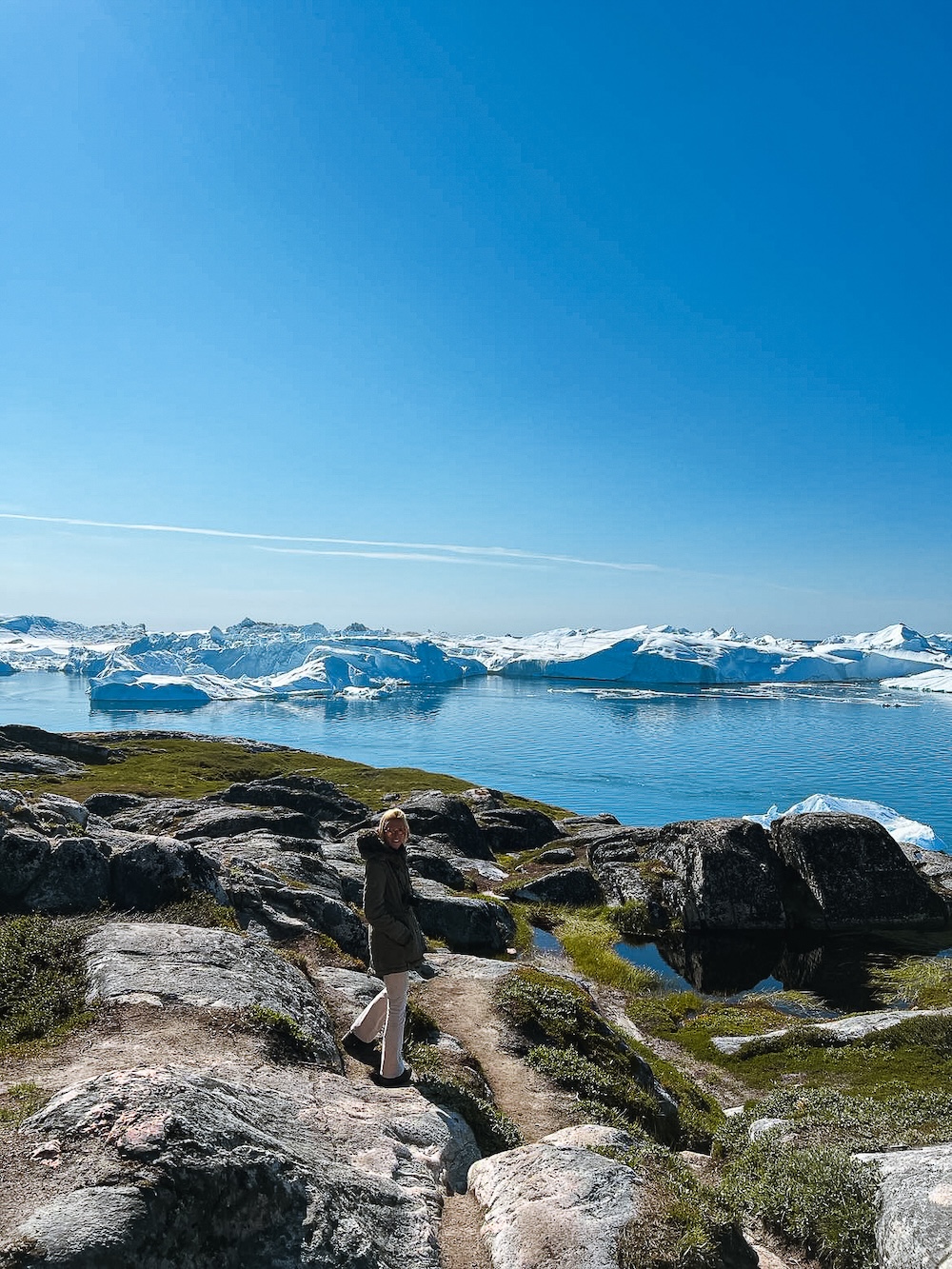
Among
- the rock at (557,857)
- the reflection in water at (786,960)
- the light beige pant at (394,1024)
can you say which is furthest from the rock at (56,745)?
the light beige pant at (394,1024)

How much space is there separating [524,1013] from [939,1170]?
34.1 ft

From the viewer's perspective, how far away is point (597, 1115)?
13.5 m

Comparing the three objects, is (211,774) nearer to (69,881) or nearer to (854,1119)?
(69,881)

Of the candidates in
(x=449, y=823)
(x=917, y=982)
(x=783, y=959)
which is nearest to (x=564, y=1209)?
(x=917, y=982)

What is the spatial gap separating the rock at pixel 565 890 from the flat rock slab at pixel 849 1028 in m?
20.5

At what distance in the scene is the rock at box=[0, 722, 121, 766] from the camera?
118 m

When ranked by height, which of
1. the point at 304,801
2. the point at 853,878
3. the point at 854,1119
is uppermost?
the point at 854,1119

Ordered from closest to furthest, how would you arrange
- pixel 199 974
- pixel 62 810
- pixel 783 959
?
pixel 199 974
pixel 62 810
pixel 783 959

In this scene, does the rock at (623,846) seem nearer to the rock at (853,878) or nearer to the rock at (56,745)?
the rock at (853,878)

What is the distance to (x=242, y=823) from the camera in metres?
44.4

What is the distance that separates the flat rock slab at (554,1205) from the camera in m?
7.54

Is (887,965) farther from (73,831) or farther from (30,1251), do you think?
(30,1251)

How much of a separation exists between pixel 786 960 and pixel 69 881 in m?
36.3

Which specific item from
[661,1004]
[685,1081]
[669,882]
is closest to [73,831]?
[685,1081]
